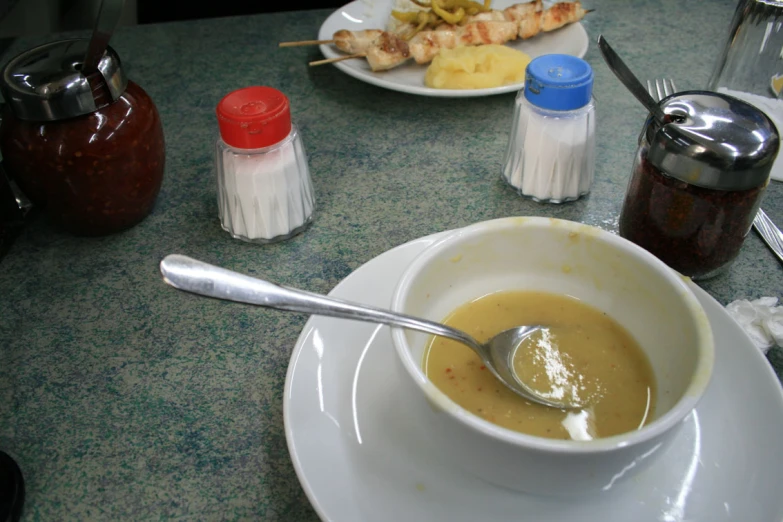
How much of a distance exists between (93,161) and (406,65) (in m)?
0.73

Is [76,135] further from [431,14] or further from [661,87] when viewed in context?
[661,87]

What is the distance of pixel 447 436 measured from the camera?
0.57m

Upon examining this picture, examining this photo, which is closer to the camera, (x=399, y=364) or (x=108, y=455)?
(x=399, y=364)

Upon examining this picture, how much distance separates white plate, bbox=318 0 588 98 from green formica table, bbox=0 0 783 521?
0.16ft

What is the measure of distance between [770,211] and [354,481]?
82cm

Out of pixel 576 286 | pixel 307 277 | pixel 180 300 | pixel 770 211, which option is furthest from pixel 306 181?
pixel 770 211

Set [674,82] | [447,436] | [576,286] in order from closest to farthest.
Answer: [447,436] < [576,286] < [674,82]

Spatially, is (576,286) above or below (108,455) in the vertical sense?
above

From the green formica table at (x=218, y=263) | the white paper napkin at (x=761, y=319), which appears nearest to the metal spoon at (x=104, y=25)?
the green formica table at (x=218, y=263)

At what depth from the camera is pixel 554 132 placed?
1.01 meters

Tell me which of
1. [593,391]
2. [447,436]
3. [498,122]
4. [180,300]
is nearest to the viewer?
[447,436]

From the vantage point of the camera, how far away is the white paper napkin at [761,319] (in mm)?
792

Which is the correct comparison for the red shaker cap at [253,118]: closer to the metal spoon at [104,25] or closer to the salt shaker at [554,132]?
the metal spoon at [104,25]

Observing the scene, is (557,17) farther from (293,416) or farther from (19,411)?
(19,411)
